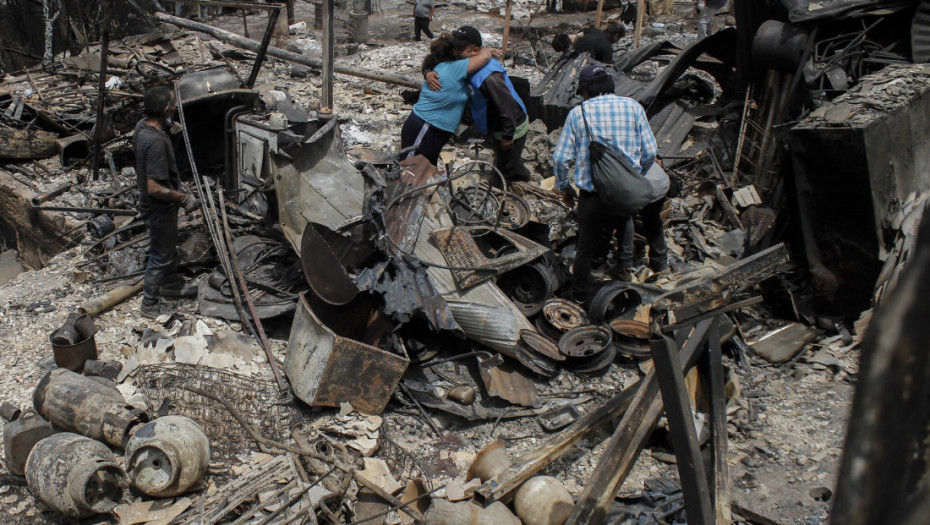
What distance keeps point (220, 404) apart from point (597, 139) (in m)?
3.26

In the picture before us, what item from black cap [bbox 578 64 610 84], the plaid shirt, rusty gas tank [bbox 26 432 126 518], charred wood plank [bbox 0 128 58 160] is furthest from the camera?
charred wood plank [bbox 0 128 58 160]

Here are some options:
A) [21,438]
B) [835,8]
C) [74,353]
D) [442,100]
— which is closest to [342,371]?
[21,438]

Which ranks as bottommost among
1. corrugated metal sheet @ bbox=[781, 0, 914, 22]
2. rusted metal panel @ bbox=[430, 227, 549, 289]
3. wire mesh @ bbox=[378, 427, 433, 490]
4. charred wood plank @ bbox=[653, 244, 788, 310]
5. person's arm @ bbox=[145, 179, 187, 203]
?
wire mesh @ bbox=[378, 427, 433, 490]

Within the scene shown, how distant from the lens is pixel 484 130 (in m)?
6.51

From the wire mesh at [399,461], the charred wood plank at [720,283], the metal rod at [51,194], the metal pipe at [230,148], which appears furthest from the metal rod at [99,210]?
the charred wood plank at [720,283]

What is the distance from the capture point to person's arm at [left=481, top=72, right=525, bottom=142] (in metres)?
6.14

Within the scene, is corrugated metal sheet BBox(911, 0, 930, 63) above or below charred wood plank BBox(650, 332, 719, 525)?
above

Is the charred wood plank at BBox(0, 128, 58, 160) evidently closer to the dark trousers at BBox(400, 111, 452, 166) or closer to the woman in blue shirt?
the dark trousers at BBox(400, 111, 452, 166)

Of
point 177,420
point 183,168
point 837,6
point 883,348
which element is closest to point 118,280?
point 183,168

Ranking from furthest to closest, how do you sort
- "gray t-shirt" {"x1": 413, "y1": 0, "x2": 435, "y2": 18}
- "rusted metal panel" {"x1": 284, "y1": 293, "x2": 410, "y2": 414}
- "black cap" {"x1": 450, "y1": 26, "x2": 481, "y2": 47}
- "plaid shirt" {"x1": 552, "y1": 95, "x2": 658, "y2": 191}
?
"gray t-shirt" {"x1": 413, "y1": 0, "x2": 435, "y2": 18} < "black cap" {"x1": 450, "y1": 26, "x2": 481, "y2": 47} < "plaid shirt" {"x1": 552, "y1": 95, "x2": 658, "y2": 191} < "rusted metal panel" {"x1": 284, "y1": 293, "x2": 410, "y2": 414}

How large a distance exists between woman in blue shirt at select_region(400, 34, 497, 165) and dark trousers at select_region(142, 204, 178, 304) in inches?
91.1

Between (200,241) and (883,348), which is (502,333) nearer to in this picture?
(200,241)

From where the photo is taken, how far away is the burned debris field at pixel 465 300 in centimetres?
337

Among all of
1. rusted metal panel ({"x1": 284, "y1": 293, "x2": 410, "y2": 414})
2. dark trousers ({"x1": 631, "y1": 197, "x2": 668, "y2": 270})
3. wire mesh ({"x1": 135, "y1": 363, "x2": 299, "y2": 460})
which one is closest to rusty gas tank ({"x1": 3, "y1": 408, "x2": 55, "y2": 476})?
wire mesh ({"x1": 135, "y1": 363, "x2": 299, "y2": 460})
